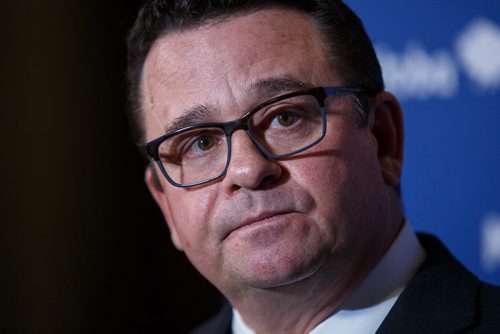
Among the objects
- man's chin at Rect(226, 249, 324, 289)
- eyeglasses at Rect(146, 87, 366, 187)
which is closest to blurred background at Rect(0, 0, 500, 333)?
eyeglasses at Rect(146, 87, 366, 187)

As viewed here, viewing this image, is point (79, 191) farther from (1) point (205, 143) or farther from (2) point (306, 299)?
(2) point (306, 299)

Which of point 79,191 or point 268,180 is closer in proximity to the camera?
point 268,180

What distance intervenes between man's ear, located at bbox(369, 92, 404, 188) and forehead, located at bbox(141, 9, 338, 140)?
7.4 inches

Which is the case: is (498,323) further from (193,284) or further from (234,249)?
(193,284)

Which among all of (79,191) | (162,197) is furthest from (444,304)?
(79,191)

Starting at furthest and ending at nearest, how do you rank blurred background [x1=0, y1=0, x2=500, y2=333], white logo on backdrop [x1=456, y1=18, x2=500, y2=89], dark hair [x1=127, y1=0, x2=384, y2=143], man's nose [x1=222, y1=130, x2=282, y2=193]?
1. blurred background [x1=0, y1=0, x2=500, y2=333]
2. white logo on backdrop [x1=456, y1=18, x2=500, y2=89]
3. dark hair [x1=127, y1=0, x2=384, y2=143]
4. man's nose [x1=222, y1=130, x2=282, y2=193]

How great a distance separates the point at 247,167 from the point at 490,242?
0.92 m

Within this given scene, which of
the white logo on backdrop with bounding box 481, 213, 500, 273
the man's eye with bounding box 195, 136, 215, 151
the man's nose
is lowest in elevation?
the white logo on backdrop with bounding box 481, 213, 500, 273

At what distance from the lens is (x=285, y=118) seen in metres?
1.63

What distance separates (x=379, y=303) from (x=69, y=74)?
1997 mm

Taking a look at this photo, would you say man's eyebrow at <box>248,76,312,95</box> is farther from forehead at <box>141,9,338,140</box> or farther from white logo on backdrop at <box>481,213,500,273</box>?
white logo on backdrop at <box>481,213,500,273</box>

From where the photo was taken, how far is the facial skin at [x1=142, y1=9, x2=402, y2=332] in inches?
60.7

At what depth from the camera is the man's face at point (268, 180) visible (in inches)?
60.6

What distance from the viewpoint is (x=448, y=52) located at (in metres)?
2.04
